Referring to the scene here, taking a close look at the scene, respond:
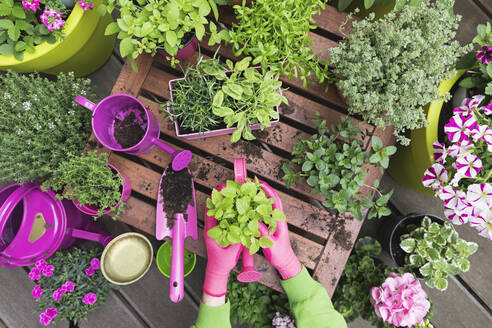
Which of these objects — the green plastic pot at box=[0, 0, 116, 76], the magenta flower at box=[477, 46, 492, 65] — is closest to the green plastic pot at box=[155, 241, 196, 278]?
the green plastic pot at box=[0, 0, 116, 76]

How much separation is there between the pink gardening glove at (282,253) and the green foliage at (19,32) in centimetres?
106

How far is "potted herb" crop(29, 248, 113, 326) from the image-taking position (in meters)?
1.37

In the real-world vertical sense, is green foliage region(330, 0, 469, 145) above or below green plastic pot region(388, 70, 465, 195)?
above

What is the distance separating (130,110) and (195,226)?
52 centimetres

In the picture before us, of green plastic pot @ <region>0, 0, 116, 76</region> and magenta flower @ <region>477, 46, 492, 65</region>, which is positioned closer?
magenta flower @ <region>477, 46, 492, 65</region>

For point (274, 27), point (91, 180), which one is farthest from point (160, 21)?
point (91, 180)

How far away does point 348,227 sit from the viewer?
3.89 feet

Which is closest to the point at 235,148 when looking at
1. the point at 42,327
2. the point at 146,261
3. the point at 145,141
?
the point at 145,141

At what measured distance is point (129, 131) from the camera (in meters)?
1.18

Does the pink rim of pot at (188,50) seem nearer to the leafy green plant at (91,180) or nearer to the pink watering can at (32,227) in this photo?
the leafy green plant at (91,180)

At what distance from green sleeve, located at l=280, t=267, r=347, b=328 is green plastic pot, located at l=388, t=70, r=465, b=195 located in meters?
0.65

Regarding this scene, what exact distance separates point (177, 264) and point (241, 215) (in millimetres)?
372

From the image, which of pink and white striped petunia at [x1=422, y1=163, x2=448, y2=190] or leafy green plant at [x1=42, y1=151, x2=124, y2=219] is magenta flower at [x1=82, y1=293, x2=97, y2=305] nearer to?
leafy green plant at [x1=42, y1=151, x2=124, y2=219]

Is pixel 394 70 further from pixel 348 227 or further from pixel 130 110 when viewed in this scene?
pixel 130 110
